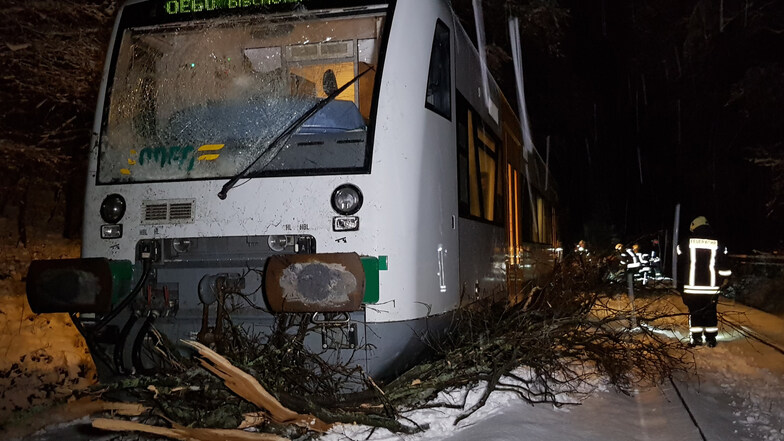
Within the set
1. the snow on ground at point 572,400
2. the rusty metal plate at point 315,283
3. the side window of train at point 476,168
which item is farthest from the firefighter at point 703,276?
the rusty metal plate at point 315,283

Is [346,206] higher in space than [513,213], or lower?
lower

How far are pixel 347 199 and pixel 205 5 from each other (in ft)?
6.75

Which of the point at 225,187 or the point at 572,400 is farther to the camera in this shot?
the point at 572,400

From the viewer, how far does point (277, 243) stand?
513cm

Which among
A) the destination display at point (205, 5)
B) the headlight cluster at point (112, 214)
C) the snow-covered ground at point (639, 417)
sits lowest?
the snow-covered ground at point (639, 417)

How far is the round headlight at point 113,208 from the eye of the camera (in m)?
5.47

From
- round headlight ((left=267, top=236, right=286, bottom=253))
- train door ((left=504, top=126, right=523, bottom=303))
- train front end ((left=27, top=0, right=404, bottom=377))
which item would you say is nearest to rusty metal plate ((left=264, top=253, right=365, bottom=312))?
train front end ((left=27, top=0, right=404, bottom=377))

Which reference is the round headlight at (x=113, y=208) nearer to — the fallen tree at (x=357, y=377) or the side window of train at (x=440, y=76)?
the fallen tree at (x=357, y=377)

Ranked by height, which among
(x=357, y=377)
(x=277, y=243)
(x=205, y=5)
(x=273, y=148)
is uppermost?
(x=205, y=5)

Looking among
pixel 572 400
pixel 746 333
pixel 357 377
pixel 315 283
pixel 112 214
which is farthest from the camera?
pixel 746 333

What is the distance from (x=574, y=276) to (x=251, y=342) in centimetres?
439

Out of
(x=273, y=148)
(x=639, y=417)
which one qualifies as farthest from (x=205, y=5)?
(x=639, y=417)

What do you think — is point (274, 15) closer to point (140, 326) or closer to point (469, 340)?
point (140, 326)

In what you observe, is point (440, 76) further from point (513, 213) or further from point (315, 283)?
point (513, 213)
